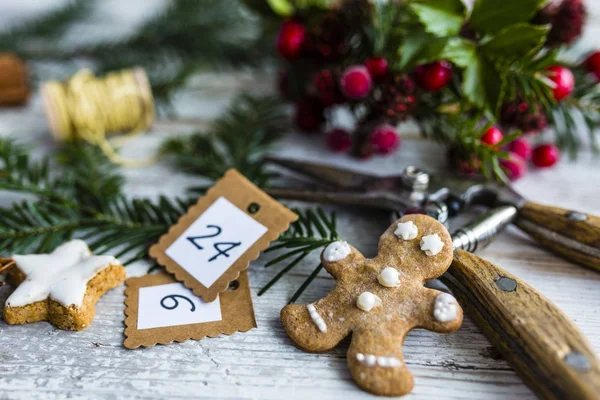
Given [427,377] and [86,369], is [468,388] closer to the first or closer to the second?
[427,377]

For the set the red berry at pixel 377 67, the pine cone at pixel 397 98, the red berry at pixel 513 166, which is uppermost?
the red berry at pixel 377 67

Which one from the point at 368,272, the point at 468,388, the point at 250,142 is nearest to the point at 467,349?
the point at 468,388

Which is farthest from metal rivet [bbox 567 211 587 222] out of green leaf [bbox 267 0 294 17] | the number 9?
green leaf [bbox 267 0 294 17]

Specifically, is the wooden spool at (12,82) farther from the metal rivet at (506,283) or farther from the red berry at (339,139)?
the metal rivet at (506,283)

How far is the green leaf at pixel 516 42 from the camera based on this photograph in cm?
90

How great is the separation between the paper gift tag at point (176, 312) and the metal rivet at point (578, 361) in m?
0.42

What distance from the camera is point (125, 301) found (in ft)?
2.77

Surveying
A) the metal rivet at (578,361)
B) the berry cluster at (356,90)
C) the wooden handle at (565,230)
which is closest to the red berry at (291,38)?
the berry cluster at (356,90)

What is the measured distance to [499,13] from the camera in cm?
94

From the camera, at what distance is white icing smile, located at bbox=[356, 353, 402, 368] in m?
0.69

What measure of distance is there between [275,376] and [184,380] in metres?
0.12

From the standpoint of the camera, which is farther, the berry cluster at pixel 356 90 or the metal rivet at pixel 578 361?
the berry cluster at pixel 356 90

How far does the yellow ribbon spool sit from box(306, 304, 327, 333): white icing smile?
62 centimetres

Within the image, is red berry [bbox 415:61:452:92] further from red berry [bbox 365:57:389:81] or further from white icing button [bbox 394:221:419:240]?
white icing button [bbox 394:221:419:240]
